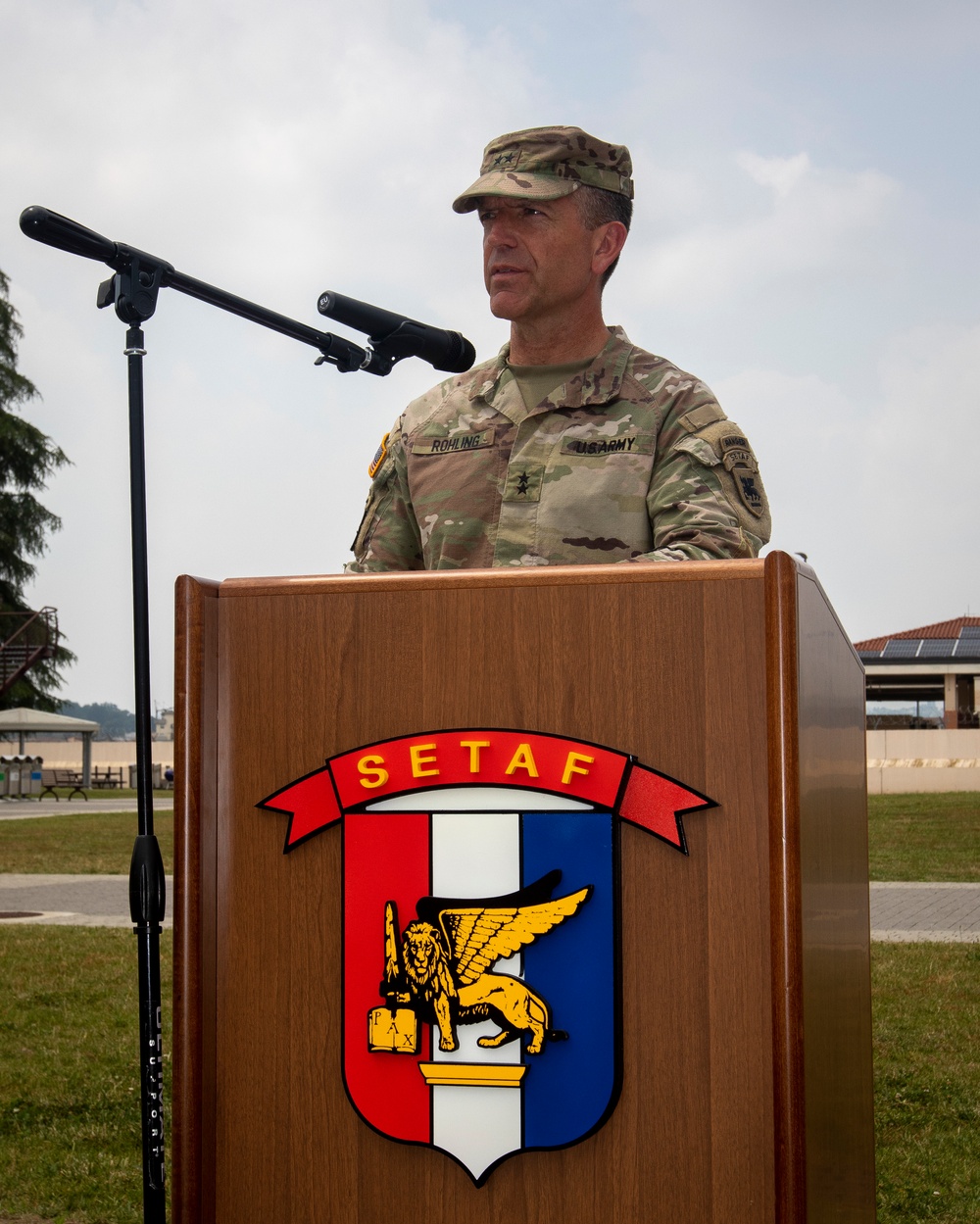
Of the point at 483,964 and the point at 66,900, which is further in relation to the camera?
the point at 66,900

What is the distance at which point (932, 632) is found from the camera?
155ft

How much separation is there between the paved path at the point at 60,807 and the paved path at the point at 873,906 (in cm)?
1050

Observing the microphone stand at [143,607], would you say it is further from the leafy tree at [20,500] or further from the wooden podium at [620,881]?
the leafy tree at [20,500]

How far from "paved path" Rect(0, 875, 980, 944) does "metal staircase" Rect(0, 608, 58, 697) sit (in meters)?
20.7

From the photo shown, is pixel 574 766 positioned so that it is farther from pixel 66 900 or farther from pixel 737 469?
pixel 66 900

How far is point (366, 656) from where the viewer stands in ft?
5.08

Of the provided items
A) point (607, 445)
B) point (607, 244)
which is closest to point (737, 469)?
point (607, 445)

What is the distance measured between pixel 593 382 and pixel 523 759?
1.01 m

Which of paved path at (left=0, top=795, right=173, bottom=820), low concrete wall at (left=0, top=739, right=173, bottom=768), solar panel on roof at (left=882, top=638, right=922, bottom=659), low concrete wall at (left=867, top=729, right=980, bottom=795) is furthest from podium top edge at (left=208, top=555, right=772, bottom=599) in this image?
low concrete wall at (left=0, top=739, right=173, bottom=768)

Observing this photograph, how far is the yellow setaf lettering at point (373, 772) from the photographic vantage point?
1.50 meters

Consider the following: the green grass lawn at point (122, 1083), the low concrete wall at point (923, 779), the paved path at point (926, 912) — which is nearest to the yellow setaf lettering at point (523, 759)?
the green grass lawn at point (122, 1083)

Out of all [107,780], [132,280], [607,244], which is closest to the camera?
[132,280]

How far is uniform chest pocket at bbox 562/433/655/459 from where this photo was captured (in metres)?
2.15

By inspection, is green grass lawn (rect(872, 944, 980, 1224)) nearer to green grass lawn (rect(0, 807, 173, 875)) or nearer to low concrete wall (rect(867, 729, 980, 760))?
green grass lawn (rect(0, 807, 173, 875))
